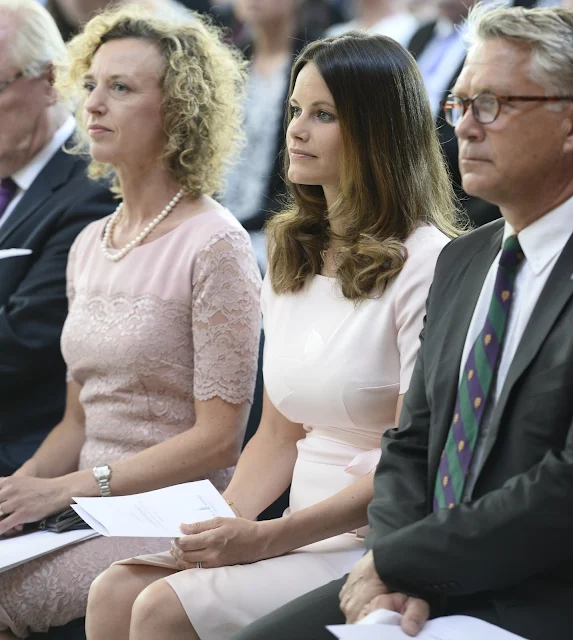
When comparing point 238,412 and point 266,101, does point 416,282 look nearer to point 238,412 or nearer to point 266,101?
point 238,412

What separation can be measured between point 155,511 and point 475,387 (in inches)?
27.5

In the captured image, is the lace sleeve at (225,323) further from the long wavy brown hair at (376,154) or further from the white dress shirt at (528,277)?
the white dress shirt at (528,277)

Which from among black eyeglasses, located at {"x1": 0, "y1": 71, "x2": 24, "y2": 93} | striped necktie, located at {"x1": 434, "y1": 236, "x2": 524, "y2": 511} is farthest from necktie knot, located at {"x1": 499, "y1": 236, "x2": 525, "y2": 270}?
black eyeglasses, located at {"x1": 0, "y1": 71, "x2": 24, "y2": 93}

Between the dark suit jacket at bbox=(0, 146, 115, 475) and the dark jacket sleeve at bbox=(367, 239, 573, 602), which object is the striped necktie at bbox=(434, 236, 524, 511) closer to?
the dark jacket sleeve at bbox=(367, 239, 573, 602)

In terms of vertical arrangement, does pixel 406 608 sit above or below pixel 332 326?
below

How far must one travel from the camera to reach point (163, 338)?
2.66 metres

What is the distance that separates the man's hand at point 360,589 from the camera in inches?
69.1

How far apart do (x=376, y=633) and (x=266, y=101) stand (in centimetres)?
268

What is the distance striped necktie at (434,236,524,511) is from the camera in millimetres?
1763

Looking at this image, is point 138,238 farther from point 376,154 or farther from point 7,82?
point 7,82

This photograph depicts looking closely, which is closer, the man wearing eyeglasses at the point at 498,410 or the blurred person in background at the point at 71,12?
the man wearing eyeglasses at the point at 498,410

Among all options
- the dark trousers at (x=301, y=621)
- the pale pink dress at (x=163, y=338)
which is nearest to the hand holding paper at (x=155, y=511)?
the dark trousers at (x=301, y=621)

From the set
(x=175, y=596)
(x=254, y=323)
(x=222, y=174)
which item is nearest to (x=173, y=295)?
(x=254, y=323)

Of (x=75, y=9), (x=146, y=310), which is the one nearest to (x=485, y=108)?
(x=146, y=310)
